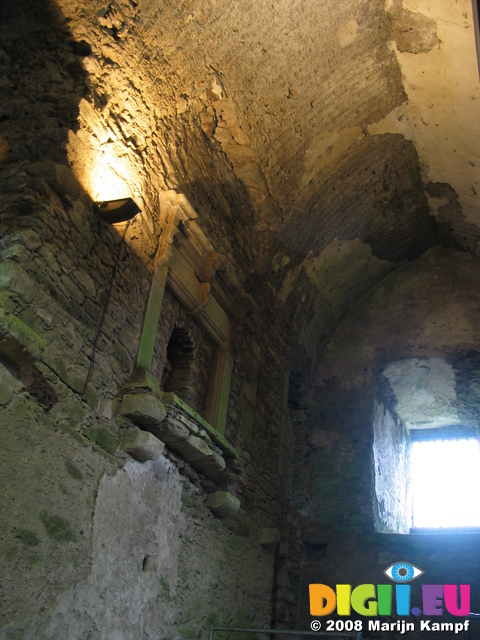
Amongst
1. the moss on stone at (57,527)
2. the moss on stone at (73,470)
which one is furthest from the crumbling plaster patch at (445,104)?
the moss on stone at (57,527)

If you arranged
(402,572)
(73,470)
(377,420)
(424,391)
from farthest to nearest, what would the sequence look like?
1. (424,391)
2. (377,420)
3. (402,572)
4. (73,470)

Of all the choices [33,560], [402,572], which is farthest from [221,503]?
[402,572]

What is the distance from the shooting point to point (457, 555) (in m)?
6.23

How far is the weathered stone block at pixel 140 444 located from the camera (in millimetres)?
4066

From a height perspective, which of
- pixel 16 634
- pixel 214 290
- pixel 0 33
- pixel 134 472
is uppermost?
pixel 0 33

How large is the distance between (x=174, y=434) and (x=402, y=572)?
3287mm

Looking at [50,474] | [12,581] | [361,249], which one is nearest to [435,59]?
[361,249]

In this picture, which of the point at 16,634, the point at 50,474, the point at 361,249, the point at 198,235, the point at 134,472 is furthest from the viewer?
the point at 361,249

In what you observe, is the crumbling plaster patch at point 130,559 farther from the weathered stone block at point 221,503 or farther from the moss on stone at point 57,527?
the weathered stone block at point 221,503

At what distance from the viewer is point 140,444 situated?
408 cm

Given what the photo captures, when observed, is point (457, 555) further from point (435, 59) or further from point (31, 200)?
point (31, 200)

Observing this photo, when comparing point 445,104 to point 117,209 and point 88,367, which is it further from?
point 88,367

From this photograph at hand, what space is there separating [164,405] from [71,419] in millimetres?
821

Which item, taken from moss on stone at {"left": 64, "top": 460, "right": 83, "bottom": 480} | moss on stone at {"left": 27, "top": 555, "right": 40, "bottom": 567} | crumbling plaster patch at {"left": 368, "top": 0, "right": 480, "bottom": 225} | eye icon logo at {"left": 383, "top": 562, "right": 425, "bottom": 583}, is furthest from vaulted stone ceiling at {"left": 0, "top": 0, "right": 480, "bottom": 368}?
eye icon logo at {"left": 383, "top": 562, "right": 425, "bottom": 583}
